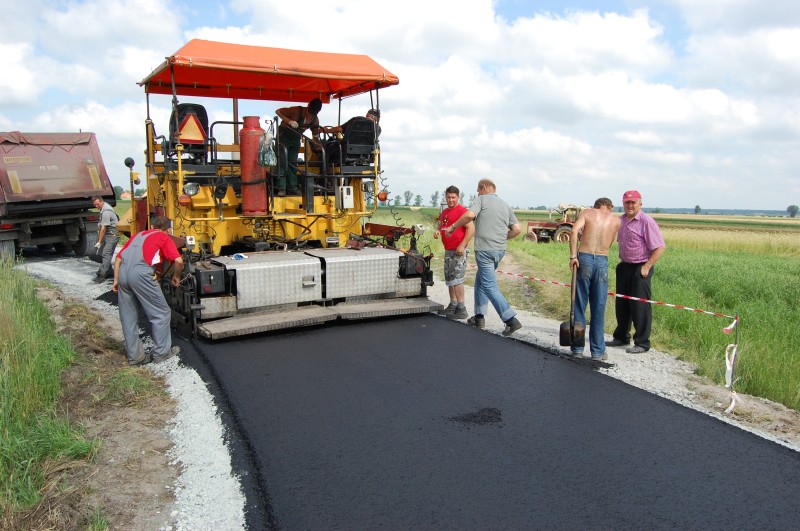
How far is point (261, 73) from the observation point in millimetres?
7324

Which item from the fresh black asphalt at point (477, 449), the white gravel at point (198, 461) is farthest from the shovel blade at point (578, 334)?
the white gravel at point (198, 461)

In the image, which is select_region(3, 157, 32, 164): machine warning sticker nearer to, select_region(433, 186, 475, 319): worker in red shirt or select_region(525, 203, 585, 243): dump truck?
select_region(433, 186, 475, 319): worker in red shirt

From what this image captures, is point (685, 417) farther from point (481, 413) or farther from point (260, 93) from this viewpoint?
point (260, 93)

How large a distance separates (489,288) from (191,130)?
12.5 feet

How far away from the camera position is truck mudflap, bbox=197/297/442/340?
242 inches

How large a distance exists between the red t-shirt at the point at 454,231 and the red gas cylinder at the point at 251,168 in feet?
7.18

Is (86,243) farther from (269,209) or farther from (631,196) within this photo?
(631,196)

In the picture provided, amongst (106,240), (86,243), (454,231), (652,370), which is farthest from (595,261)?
(86,243)

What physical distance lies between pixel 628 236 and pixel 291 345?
3655 millimetres

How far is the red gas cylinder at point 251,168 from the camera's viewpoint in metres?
7.15

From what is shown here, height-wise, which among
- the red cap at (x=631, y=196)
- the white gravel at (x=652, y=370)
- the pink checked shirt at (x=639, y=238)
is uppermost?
the red cap at (x=631, y=196)

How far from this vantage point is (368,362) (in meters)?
5.59

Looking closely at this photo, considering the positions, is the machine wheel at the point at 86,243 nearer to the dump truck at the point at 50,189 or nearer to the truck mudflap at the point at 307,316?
the dump truck at the point at 50,189

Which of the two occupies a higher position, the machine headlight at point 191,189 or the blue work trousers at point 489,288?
the machine headlight at point 191,189
